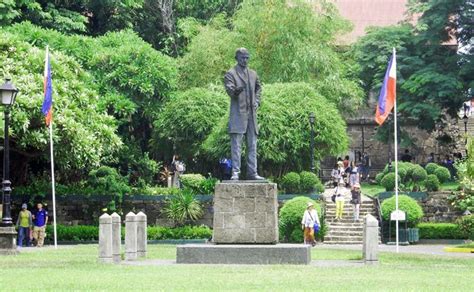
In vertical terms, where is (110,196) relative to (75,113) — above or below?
below

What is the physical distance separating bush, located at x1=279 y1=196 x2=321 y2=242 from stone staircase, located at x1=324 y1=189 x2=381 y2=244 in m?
1.63

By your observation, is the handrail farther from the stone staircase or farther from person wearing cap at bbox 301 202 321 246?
person wearing cap at bbox 301 202 321 246

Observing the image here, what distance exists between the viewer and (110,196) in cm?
4266

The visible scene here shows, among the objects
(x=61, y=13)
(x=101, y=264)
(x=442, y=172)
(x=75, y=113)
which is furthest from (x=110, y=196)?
(x=101, y=264)

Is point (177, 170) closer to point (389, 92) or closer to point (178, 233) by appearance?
point (178, 233)

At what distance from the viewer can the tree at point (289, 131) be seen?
4447 centimetres

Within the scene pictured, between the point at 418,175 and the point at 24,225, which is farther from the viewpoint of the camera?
the point at 418,175

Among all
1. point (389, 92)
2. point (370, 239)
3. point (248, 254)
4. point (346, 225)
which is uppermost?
point (389, 92)

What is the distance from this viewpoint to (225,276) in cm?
2009

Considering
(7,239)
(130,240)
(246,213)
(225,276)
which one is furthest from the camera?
(7,239)

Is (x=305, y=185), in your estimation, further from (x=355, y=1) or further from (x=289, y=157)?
(x=355, y=1)

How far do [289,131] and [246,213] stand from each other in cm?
2102

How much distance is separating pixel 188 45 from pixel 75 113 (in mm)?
12988

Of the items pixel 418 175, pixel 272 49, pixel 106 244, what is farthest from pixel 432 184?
pixel 106 244
